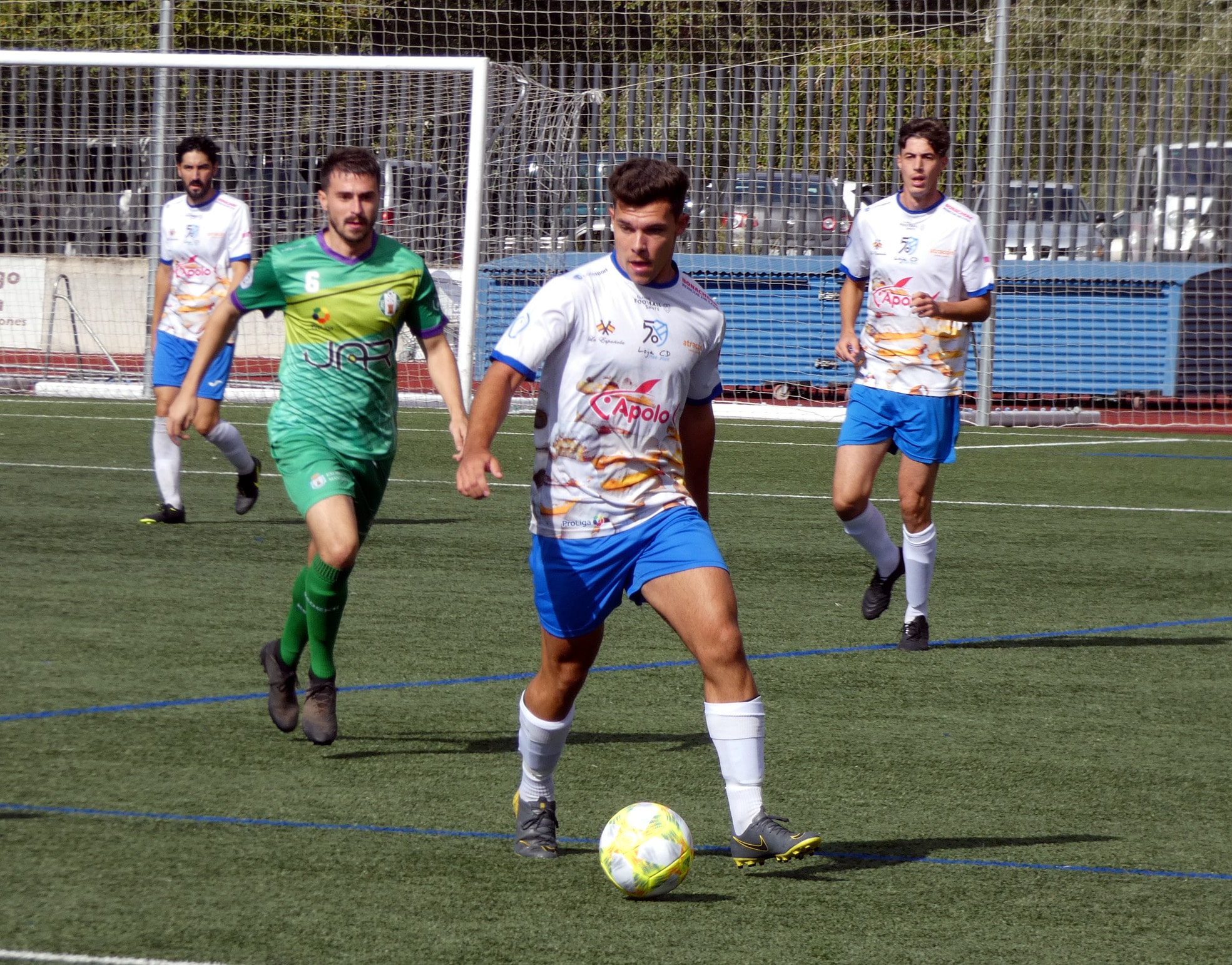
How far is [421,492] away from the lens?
40.0 ft

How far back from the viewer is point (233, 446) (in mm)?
10344

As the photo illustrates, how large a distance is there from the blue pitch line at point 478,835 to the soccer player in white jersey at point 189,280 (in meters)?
5.50

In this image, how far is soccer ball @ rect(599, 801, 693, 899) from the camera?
13.9 feet

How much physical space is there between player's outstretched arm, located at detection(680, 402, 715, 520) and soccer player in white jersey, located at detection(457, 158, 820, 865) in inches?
4.6

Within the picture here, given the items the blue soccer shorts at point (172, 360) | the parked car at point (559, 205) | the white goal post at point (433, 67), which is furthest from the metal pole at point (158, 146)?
the blue soccer shorts at point (172, 360)

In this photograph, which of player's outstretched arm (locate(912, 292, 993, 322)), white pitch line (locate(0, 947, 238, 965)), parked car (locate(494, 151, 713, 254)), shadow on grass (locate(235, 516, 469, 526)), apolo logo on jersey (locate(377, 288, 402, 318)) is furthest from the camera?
parked car (locate(494, 151, 713, 254))

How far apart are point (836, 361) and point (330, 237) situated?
12797 millimetres

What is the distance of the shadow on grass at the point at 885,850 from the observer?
4562 mm

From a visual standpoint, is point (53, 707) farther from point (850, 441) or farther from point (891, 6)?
point (891, 6)

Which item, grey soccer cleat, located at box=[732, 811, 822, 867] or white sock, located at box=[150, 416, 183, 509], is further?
white sock, located at box=[150, 416, 183, 509]

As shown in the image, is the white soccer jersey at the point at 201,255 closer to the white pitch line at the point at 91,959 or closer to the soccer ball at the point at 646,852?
the soccer ball at the point at 646,852

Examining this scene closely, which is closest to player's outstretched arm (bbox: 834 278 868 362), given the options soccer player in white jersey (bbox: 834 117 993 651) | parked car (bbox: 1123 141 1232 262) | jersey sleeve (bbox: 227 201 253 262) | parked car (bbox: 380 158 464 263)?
soccer player in white jersey (bbox: 834 117 993 651)

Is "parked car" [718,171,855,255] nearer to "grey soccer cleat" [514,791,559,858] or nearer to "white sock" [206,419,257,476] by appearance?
"white sock" [206,419,257,476]

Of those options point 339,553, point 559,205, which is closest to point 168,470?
point 339,553
